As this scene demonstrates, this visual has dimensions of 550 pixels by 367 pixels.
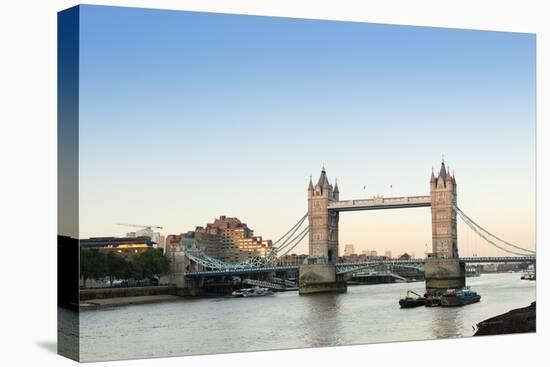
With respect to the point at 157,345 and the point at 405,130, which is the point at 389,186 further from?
the point at 157,345

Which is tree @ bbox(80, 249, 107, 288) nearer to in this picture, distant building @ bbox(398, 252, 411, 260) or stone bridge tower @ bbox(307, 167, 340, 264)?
stone bridge tower @ bbox(307, 167, 340, 264)

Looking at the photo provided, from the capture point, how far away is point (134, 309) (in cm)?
1292

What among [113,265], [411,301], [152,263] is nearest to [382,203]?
[411,301]

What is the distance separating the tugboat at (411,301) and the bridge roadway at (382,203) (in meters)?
1.12

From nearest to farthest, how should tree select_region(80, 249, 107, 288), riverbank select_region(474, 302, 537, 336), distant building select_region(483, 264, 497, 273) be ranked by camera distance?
tree select_region(80, 249, 107, 288)
riverbank select_region(474, 302, 537, 336)
distant building select_region(483, 264, 497, 273)

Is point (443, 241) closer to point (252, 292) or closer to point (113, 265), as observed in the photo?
point (252, 292)

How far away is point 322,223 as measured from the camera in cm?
1513

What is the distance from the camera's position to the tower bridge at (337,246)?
560 inches

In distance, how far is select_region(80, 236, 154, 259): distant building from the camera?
12.3 metres

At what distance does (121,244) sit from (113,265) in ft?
0.79

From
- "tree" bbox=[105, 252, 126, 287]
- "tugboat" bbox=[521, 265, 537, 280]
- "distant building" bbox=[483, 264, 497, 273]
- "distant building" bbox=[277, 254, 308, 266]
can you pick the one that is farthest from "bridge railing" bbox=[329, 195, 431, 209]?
"tree" bbox=[105, 252, 126, 287]

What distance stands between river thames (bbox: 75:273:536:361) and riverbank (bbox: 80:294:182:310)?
0.20 feet

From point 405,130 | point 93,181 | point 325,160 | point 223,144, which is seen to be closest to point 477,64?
point 405,130

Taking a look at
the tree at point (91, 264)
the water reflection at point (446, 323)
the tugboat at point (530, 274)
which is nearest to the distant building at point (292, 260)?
the water reflection at point (446, 323)
